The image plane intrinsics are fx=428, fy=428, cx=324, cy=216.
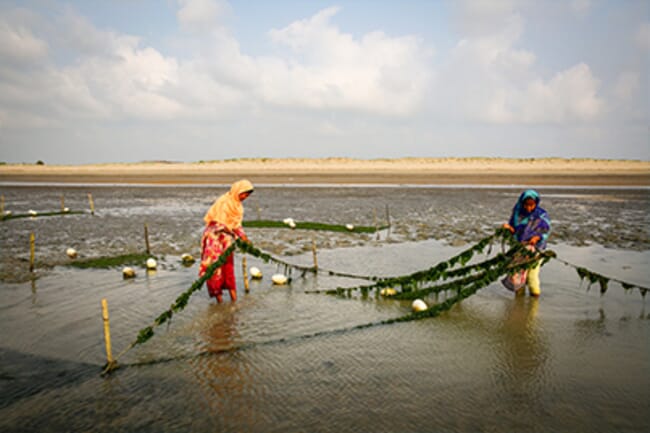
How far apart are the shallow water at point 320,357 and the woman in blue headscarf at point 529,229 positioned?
0.35 meters

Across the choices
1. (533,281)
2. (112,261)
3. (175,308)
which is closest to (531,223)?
(533,281)

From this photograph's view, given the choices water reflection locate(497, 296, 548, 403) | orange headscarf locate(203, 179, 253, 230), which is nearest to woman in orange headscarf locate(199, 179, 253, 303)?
orange headscarf locate(203, 179, 253, 230)

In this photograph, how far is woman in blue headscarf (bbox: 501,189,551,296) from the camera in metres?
7.54

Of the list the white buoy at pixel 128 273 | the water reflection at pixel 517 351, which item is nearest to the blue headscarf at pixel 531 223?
the water reflection at pixel 517 351

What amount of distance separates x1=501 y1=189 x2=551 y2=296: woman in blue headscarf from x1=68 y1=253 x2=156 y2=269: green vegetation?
8.74 meters

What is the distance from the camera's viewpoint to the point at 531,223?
7.71 metres

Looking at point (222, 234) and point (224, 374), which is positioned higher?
point (222, 234)

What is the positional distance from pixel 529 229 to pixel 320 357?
454 cm

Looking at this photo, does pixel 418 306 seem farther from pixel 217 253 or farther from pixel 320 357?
pixel 217 253

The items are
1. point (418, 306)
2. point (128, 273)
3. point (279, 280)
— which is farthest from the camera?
point (128, 273)

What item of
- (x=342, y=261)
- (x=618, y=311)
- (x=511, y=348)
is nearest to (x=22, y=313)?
(x=342, y=261)

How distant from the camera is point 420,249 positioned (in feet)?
42.8

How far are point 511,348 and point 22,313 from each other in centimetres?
793

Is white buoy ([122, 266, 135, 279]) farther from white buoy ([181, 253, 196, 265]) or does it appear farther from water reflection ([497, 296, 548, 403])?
water reflection ([497, 296, 548, 403])
